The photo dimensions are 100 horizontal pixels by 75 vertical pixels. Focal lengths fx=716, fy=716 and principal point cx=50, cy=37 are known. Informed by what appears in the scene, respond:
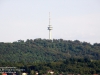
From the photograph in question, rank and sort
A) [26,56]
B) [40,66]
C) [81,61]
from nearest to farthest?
[40,66] → [81,61] → [26,56]

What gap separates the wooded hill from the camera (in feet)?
452

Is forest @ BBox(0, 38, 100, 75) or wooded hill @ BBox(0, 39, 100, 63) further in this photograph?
wooded hill @ BBox(0, 39, 100, 63)

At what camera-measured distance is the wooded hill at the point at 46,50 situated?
13788 centimetres

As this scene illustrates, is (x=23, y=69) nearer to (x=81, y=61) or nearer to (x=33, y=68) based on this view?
(x=33, y=68)

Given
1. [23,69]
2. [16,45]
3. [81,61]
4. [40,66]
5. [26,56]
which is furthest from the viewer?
[16,45]

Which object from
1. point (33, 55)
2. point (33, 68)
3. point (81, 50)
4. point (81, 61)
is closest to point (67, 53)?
point (81, 50)

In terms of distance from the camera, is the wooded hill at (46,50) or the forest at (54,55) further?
the wooded hill at (46,50)

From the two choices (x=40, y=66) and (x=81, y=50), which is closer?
(x=40, y=66)

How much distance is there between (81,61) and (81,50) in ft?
165

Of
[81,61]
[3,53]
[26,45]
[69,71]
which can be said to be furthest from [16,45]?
[69,71]

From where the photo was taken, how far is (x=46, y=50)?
497 feet

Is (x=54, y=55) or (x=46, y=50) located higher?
(x=46, y=50)

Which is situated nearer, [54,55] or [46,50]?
[54,55]

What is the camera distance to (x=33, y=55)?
14238 centimetres
